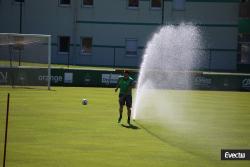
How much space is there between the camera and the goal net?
1588 inches

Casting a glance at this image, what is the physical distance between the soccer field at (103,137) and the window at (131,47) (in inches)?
1031

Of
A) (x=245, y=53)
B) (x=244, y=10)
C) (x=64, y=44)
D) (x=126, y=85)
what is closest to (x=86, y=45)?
(x=64, y=44)

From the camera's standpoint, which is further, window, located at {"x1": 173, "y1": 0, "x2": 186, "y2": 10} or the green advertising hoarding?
window, located at {"x1": 173, "y1": 0, "x2": 186, "y2": 10}

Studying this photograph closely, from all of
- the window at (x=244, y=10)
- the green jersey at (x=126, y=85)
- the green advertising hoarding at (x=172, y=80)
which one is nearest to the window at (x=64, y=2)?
the window at (x=244, y=10)

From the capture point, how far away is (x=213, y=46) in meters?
58.9

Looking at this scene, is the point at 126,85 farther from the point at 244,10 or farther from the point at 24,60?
the point at 244,10

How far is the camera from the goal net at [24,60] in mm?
40344

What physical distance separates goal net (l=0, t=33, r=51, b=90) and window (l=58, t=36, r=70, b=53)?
16.3 metres

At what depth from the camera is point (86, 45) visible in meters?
60.2

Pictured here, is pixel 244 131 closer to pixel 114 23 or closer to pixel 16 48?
pixel 16 48

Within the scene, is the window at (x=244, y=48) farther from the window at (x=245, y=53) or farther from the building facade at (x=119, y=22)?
the building facade at (x=119, y=22)

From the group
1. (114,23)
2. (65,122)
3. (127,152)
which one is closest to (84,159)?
(127,152)

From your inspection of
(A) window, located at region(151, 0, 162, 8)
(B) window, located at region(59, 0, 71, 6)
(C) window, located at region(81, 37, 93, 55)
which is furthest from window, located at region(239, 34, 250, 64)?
(B) window, located at region(59, 0, 71, 6)

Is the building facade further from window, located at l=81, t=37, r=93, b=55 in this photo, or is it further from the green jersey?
the green jersey
